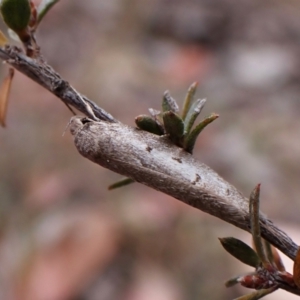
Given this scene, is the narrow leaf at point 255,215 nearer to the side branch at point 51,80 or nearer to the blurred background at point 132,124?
the side branch at point 51,80

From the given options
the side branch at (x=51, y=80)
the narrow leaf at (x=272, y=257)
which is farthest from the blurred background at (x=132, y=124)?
the side branch at (x=51, y=80)

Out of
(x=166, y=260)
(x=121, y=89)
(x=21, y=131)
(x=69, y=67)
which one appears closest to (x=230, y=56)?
(x=121, y=89)

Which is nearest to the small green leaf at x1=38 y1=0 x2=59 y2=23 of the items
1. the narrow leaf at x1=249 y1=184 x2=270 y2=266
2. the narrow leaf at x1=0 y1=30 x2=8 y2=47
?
the narrow leaf at x1=0 y1=30 x2=8 y2=47

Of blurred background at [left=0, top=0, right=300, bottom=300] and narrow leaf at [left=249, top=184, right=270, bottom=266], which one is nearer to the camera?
narrow leaf at [left=249, top=184, right=270, bottom=266]

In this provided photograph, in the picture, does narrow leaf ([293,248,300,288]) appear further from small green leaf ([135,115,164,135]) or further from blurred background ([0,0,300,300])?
blurred background ([0,0,300,300])

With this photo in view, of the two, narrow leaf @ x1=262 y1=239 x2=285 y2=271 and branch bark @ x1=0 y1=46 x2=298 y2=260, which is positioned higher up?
branch bark @ x1=0 y1=46 x2=298 y2=260
